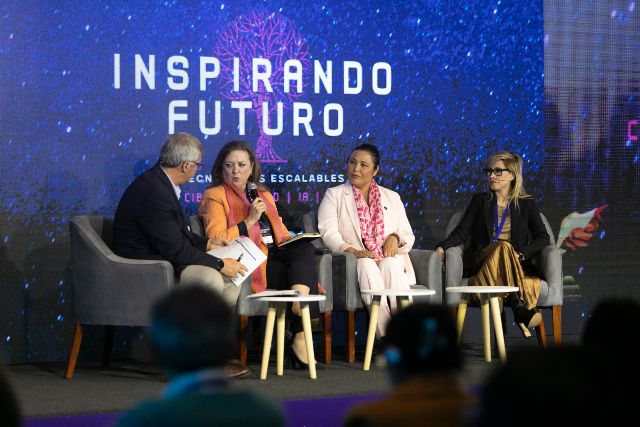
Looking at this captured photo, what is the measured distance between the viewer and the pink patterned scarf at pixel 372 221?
6699 mm

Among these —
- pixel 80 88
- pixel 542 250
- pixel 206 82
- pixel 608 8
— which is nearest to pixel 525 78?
pixel 608 8

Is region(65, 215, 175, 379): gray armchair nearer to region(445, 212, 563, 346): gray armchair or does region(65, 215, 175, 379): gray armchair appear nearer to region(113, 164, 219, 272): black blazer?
region(113, 164, 219, 272): black blazer

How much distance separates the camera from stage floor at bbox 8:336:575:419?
4895mm

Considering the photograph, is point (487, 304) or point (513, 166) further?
point (513, 166)

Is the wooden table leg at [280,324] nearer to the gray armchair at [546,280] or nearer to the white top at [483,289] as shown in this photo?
the white top at [483,289]

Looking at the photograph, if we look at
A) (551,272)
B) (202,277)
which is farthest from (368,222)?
(202,277)

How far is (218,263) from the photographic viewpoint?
577 cm

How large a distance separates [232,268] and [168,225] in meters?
0.44

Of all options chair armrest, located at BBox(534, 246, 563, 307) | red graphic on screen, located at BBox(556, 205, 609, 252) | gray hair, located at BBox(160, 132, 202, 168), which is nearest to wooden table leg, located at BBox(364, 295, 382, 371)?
chair armrest, located at BBox(534, 246, 563, 307)

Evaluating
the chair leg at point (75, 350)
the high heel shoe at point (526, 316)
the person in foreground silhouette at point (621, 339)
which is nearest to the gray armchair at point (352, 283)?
the high heel shoe at point (526, 316)

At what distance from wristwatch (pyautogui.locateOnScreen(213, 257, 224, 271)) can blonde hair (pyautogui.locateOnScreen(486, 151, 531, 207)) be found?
209cm

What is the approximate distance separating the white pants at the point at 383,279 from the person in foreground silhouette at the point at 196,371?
15.1ft

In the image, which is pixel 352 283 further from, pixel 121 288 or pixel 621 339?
pixel 621 339

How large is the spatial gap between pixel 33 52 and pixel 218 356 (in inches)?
200
